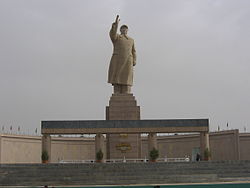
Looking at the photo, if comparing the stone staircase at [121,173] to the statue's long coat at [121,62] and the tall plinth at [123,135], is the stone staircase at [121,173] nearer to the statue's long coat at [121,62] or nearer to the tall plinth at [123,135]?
the tall plinth at [123,135]

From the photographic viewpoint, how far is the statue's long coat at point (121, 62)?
2828cm

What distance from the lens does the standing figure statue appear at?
28.3m

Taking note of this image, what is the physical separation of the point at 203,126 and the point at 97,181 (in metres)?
9.92

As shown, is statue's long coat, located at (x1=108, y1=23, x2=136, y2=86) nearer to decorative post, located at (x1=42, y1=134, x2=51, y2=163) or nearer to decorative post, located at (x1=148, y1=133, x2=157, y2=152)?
decorative post, located at (x1=148, y1=133, x2=157, y2=152)

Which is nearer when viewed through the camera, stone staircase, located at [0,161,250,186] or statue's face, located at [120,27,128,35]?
stone staircase, located at [0,161,250,186]

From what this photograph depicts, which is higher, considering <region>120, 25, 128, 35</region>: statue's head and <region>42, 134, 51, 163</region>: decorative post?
<region>120, 25, 128, 35</region>: statue's head

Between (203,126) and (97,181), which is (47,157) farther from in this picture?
(203,126)

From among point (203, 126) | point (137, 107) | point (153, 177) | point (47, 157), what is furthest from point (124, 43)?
point (153, 177)

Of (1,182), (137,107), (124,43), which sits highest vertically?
(124,43)

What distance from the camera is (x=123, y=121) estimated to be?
80.7 ft

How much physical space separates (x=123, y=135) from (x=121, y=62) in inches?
232

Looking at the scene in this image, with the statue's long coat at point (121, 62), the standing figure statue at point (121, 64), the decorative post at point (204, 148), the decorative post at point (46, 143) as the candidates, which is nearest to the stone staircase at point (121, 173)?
the decorative post at point (204, 148)

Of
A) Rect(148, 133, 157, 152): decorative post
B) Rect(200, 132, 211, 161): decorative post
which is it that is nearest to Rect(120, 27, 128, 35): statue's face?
Rect(148, 133, 157, 152): decorative post

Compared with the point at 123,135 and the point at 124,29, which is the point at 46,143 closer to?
the point at 123,135
